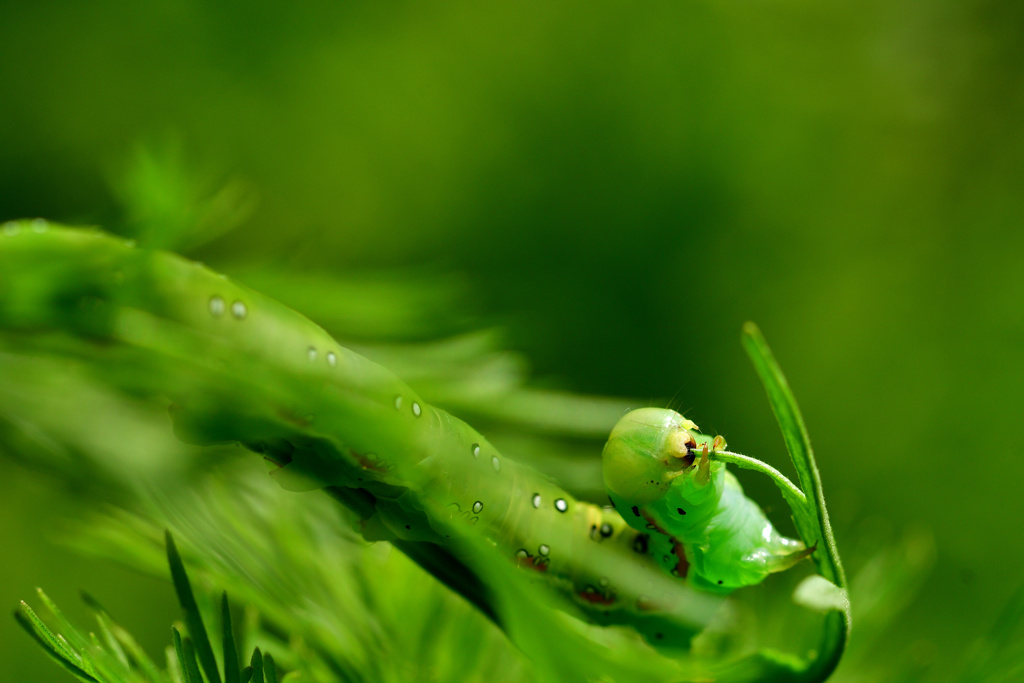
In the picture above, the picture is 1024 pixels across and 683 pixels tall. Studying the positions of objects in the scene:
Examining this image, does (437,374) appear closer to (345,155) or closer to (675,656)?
(675,656)

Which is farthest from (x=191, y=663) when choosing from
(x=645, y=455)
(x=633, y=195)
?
(x=633, y=195)

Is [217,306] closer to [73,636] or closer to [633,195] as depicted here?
[73,636]

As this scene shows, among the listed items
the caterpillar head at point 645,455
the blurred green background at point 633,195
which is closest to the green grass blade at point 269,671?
the caterpillar head at point 645,455

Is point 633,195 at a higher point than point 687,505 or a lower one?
higher

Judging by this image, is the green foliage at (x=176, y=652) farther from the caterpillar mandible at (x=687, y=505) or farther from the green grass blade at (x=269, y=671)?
the caterpillar mandible at (x=687, y=505)

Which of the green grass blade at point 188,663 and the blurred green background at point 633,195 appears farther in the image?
the blurred green background at point 633,195

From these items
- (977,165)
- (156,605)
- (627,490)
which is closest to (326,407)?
(627,490)
